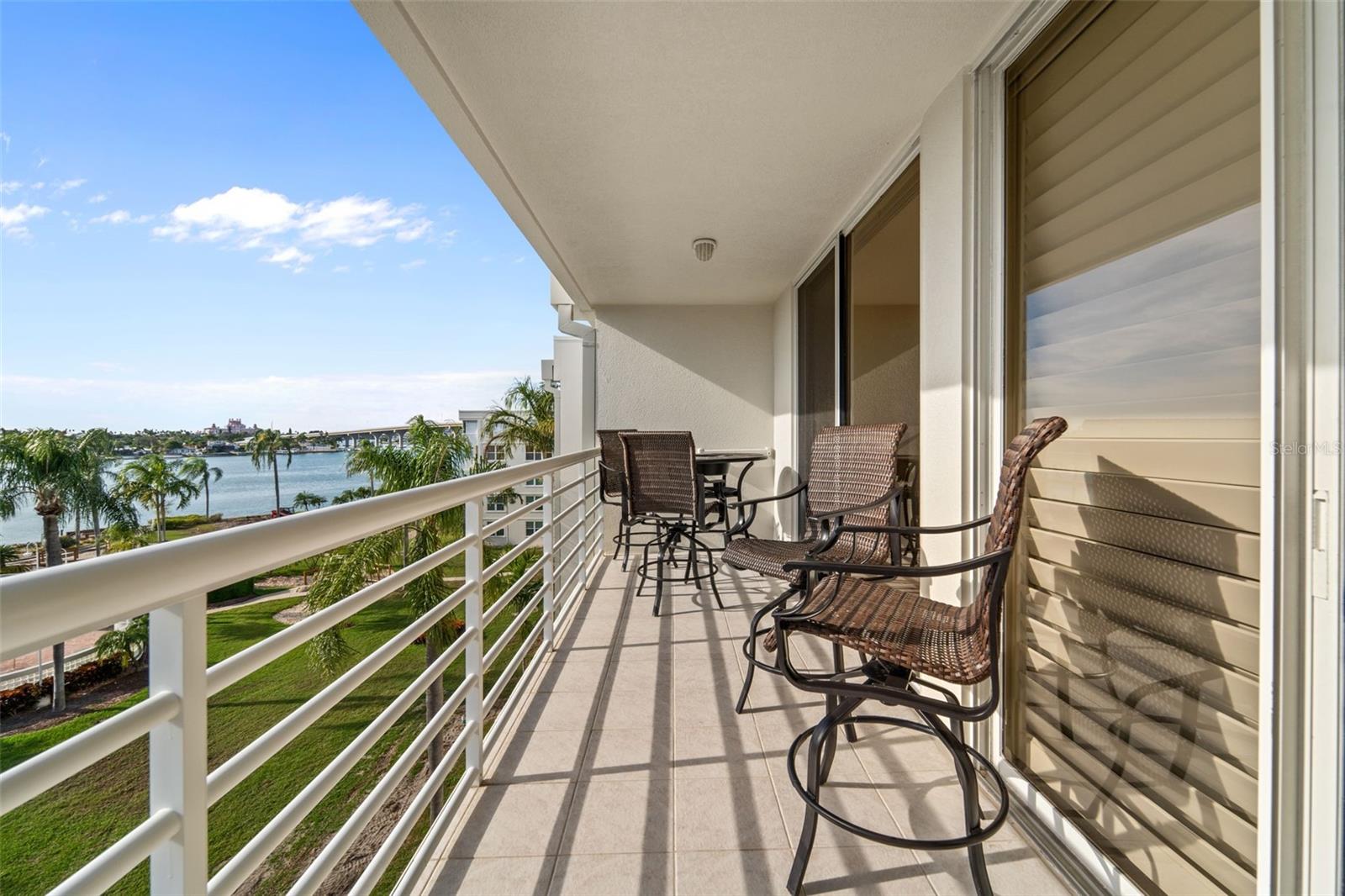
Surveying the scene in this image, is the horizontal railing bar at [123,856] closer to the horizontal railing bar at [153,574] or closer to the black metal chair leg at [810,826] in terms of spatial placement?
the horizontal railing bar at [153,574]

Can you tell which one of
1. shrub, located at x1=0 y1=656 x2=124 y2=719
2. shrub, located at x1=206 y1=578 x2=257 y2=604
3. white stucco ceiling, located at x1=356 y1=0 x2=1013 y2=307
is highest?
white stucco ceiling, located at x1=356 y1=0 x2=1013 y2=307

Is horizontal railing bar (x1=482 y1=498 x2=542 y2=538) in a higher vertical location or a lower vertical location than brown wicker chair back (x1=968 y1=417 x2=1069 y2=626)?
lower

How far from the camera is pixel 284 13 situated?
425 inches

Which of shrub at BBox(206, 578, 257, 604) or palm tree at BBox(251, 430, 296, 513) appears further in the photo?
shrub at BBox(206, 578, 257, 604)

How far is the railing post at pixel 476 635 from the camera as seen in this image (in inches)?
69.5

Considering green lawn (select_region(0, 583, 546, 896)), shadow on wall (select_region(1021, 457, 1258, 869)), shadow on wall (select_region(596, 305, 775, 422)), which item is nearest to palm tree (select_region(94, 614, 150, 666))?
green lawn (select_region(0, 583, 546, 896))

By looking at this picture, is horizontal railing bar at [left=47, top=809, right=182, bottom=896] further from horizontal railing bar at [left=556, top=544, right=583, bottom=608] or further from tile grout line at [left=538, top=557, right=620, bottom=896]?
horizontal railing bar at [left=556, top=544, right=583, bottom=608]

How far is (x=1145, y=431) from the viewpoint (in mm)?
1277

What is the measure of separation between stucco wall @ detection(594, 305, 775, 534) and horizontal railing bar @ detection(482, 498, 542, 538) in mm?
3044

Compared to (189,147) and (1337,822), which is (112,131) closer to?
(189,147)

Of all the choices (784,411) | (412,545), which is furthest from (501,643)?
(412,545)

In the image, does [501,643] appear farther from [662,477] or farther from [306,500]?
[306,500]

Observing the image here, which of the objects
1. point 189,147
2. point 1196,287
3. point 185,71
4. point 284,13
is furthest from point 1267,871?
point 189,147

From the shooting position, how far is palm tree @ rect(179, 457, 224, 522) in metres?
14.5
